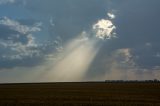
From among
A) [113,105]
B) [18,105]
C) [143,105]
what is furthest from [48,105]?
[143,105]

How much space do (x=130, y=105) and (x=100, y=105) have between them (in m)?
3.55

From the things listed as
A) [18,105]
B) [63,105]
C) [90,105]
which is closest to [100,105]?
[90,105]

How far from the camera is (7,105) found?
42406 mm

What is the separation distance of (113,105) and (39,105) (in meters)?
8.93

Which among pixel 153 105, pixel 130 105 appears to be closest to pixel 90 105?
pixel 130 105

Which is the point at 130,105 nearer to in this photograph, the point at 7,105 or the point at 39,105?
the point at 39,105

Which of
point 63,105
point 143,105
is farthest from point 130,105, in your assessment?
point 63,105

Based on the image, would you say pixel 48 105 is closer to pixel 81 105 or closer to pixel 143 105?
pixel 81 105

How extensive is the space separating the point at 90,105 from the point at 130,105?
478 centimetres

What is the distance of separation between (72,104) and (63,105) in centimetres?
150

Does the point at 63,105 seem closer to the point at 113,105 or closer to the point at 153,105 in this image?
the point at 113,105

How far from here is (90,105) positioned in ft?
138

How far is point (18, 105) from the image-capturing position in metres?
42.9

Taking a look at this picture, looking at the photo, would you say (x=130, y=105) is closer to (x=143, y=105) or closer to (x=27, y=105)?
(x=143, y=105)
